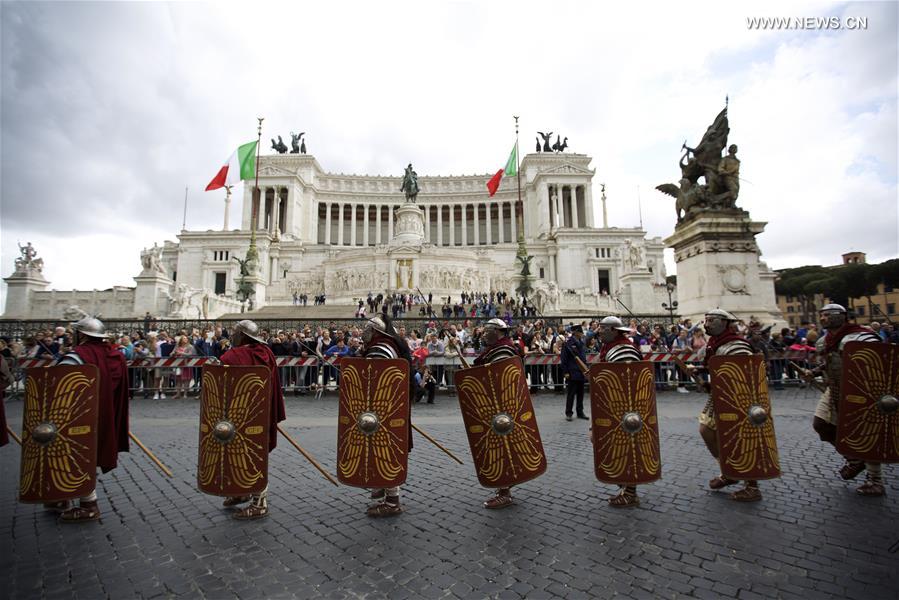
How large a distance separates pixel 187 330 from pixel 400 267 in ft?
92.9

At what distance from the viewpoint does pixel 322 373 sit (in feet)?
41.7

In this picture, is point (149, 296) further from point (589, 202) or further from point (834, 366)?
point (589, 202)

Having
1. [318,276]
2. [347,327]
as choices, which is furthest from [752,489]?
[318,276]

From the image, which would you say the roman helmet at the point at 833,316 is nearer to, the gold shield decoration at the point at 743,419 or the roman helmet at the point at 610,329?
the gold shield decoration at the point at 743,419

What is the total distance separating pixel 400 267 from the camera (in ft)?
143

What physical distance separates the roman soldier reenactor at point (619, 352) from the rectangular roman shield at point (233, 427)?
320 cm

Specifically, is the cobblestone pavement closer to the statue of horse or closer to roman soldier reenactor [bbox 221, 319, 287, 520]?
roman soldier reenactor [bbox 221, 319, 287, 520]

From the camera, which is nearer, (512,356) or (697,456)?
(512,356)

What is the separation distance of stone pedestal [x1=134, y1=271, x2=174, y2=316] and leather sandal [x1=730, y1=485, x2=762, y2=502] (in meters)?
36.6

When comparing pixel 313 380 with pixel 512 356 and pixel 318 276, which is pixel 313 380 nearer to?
pixel 512 356

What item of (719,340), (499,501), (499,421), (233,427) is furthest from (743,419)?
(233,427)

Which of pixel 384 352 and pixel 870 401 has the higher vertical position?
pixel 384 352

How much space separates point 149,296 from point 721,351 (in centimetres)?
3745

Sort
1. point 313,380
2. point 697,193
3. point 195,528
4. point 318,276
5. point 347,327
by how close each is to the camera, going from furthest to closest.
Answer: point 318,276 → point 347,327 → point 313,380 → point 697,193 → point 195,528
